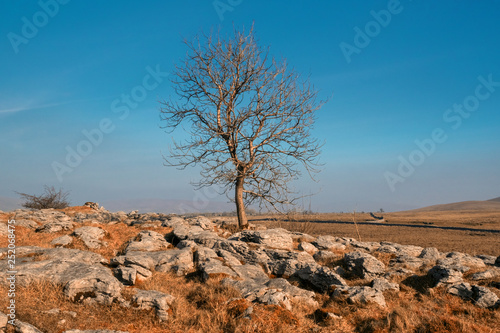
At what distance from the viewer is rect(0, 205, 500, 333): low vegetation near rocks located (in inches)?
301

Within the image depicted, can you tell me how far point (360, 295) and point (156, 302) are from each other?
5.86 m

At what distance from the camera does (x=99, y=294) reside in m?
8.30

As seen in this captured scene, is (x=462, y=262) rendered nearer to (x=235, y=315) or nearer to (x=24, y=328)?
(x=235, y=315)

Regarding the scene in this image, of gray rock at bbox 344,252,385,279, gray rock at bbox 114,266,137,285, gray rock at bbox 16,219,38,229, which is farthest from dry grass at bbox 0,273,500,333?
gray rock at bbox 16,219,38,229

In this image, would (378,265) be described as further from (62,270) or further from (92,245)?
(92,245)

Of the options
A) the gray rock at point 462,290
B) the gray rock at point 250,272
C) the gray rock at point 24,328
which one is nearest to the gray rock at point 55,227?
the gray rock at point 250,272

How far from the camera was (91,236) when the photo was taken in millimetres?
14805

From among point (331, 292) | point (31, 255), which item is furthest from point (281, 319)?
point (31, 255)

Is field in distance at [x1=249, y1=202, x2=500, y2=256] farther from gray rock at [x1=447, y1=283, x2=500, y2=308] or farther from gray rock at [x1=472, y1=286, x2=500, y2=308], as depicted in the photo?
gray rock at [x1=472, y1=286, x2=500, y2=308]

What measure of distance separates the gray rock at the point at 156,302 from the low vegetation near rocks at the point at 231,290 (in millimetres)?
26

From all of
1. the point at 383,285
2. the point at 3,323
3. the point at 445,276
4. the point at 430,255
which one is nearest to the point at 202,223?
the point at 383,285

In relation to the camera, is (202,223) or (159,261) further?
(202,223)

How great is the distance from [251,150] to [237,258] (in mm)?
8786

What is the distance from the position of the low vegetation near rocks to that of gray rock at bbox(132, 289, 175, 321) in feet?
0.08
